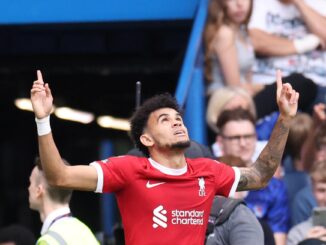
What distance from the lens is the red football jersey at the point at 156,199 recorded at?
5926 mm

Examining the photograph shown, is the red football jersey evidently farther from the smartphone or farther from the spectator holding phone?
the spectator holding phone

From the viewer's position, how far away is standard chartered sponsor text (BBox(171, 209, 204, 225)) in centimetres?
593

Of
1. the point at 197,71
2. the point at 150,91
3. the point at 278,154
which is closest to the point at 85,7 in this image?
the point at 197,71

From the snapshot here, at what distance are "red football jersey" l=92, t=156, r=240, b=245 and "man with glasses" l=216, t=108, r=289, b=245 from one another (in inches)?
88.2

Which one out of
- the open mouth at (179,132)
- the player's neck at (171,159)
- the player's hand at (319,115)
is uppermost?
the open mouth at (179,132)

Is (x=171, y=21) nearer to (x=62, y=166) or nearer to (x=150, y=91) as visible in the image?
(x=150, y=91)

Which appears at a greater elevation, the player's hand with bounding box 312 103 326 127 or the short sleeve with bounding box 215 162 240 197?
the short sleeve with bounding box 215 162 240 197

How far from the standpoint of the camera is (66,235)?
6.07 metres

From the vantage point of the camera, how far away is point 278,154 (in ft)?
20.7

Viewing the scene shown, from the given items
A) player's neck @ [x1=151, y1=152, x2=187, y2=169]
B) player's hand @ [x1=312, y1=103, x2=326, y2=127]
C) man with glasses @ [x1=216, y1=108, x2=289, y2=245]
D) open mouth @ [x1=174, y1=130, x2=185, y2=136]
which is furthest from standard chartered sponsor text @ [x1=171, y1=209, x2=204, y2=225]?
player's hand @ [x1=312, y1=103, x2=326, y2=127]

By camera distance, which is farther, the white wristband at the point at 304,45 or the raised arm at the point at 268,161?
the white wristband at the point at 304,45

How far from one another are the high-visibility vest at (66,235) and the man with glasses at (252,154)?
229cm

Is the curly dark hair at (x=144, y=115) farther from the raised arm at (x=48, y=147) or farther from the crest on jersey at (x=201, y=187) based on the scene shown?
the raised arm at (x=48, y=147)

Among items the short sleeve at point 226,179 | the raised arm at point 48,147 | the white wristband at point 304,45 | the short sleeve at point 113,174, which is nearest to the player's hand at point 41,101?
the raised arm at point 48,147
